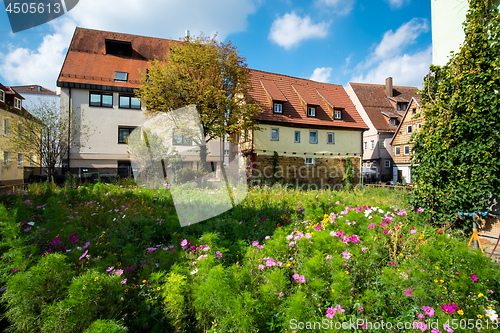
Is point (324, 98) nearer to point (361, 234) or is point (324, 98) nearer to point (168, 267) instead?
point (361, 234)

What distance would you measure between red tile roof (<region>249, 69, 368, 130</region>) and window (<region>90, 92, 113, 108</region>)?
1196 centimetres

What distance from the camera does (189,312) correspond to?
2.82 metres

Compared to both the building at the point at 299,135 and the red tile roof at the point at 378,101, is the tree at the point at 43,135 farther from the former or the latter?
the red tile roof at the point at 378,101

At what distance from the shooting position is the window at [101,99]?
2106cm

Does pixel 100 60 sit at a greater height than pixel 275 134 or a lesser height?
greater

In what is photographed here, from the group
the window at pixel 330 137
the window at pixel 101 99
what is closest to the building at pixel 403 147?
the window at pixel 330 137

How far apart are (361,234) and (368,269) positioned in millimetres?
847

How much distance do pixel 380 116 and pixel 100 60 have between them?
31.1 m

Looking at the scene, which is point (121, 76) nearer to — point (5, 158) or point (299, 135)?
point (5, 158)

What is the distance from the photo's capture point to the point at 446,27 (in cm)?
684

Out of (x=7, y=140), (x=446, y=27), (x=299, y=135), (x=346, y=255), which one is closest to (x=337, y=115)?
(x=299, y=135)

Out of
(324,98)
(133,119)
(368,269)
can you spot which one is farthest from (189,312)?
(324,98)

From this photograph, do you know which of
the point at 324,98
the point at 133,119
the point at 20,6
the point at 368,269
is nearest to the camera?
the point at 368,269

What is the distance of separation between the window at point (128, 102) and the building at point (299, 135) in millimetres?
9621
